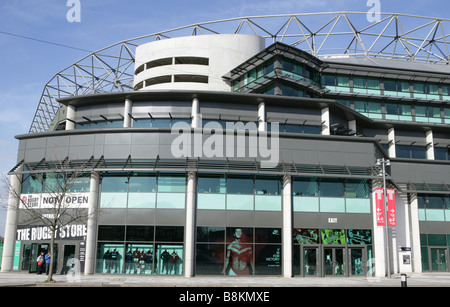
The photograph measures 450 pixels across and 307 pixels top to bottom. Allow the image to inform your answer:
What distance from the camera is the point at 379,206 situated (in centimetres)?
3312

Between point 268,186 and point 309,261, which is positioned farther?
point 268,186

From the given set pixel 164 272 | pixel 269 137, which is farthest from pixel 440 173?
pixel 164 272

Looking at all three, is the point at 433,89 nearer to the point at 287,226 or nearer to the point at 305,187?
the point at 305,187

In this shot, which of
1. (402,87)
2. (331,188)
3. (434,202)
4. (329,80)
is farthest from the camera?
(402,87)

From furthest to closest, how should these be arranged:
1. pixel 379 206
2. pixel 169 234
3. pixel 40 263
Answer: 1. pixel 379 206
2. pixel 169 234
3. pixel 40 263

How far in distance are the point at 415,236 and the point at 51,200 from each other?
33067mm

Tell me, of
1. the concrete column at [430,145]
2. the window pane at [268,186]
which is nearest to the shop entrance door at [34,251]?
the window pane at [268,186]

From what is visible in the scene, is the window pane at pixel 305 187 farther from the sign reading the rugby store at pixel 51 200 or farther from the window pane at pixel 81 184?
the sign reading the rugby store at pixel 51 200

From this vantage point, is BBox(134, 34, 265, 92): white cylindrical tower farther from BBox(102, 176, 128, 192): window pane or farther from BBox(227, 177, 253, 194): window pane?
BBox(102, 176, 128, 192): window pane

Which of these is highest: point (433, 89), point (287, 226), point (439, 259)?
point (433, 89)

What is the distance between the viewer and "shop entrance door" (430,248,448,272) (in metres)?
39.2

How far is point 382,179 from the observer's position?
111ft

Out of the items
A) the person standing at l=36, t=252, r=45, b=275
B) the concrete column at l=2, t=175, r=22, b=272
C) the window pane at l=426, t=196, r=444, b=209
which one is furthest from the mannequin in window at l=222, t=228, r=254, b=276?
the window pane at l=426, t=196, r=444, b=209

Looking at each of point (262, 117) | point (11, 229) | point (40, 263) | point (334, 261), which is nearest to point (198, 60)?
point (262, 117)
